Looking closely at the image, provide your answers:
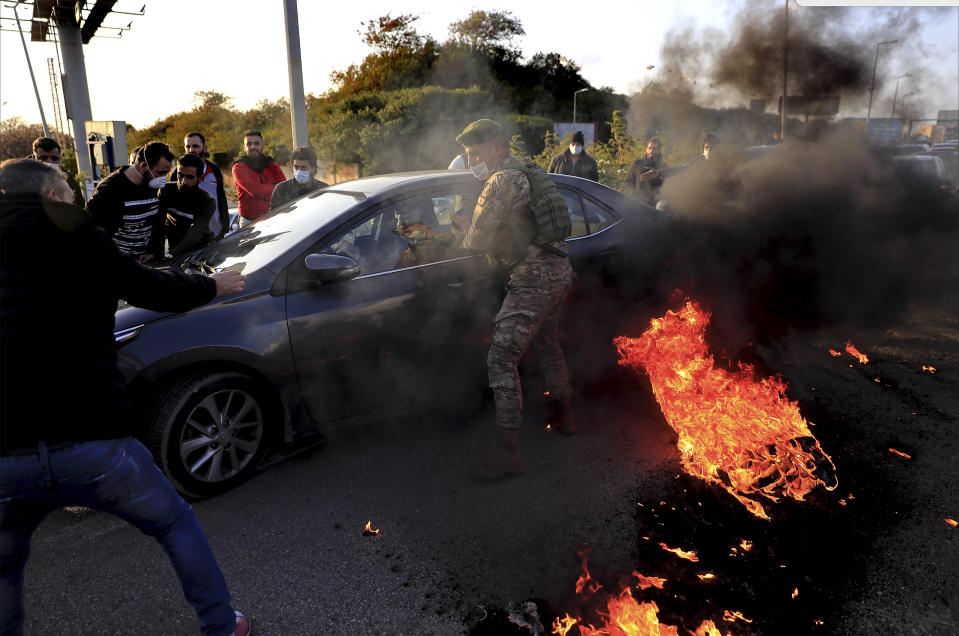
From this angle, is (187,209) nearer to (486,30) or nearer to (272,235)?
(272,235)

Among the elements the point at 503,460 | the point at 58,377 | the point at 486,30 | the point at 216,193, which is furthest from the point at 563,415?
the point at 486,30

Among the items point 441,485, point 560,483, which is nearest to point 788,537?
point 560,483

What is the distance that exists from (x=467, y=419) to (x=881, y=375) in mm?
3408

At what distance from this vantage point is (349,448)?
12.8 feet

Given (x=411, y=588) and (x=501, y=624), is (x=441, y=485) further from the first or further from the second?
(x=501, y=624)

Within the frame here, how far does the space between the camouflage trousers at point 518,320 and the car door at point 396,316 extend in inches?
10.3

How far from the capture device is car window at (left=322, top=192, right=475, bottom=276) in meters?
3.65

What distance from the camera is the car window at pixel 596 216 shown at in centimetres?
435

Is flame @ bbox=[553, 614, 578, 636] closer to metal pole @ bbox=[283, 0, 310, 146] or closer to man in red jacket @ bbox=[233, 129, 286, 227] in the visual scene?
man in red jacket @ bbox=[233, 129, 286, 227]

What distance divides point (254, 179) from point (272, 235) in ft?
11.7

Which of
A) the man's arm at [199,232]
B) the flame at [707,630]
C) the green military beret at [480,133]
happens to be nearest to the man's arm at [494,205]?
the green military beret at [480,133]

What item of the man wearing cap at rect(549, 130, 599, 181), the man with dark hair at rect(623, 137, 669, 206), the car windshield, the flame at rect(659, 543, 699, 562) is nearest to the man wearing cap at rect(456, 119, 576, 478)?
the car windshield

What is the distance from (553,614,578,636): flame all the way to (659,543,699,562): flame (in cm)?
67

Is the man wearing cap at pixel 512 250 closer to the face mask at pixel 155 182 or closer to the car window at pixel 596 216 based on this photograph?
the car window at pixel 596 216
